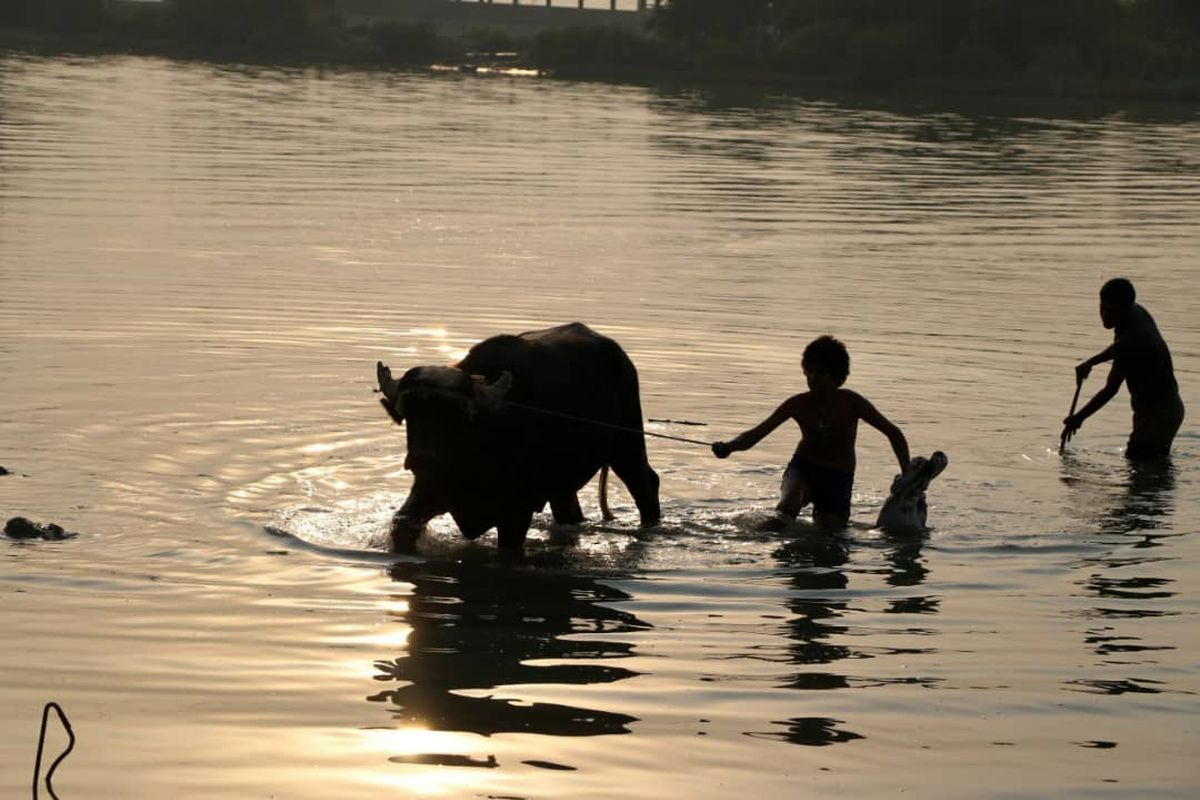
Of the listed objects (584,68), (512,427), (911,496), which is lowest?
(911,496)

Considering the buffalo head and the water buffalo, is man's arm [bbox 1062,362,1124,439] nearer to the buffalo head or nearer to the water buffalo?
the water buffalo

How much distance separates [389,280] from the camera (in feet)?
75.3

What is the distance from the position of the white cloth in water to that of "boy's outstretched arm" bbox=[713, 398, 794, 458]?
31.0 inches

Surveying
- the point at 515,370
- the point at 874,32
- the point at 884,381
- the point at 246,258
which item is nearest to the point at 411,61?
the point at 874,32

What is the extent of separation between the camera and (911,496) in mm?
12469

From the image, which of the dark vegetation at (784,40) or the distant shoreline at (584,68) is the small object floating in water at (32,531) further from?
the dark vegetation at (784,40)

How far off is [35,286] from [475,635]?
40.5 feet

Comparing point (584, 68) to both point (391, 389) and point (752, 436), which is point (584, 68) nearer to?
point (752, 436)

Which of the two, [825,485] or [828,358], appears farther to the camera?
[825,485]

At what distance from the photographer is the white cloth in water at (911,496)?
12.4 metres

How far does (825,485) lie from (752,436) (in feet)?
2.23

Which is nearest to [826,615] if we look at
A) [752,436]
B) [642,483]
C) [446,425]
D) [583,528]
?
[752,436]

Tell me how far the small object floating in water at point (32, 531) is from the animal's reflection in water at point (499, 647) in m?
1.95

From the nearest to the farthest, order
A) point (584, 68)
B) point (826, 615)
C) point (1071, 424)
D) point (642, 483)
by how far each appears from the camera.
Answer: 1. point (826, 615)
2. point (642, 483)
3. point (1071, 424)
4. point (584, 68)
